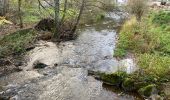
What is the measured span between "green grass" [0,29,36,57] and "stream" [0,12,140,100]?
0.78m

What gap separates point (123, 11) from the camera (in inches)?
1695

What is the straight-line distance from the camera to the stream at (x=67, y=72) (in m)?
16.4

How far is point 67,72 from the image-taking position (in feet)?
65.1

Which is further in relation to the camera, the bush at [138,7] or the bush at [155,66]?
the bush at [138,7]

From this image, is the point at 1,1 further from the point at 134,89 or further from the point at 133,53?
the point at 134,89

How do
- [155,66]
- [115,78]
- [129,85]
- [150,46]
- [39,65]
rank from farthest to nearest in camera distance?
1. [150,46]
2. [39,65]
3. [155,66]
4. [115,78]
5. [129,85]

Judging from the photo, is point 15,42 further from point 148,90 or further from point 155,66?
point 148,90

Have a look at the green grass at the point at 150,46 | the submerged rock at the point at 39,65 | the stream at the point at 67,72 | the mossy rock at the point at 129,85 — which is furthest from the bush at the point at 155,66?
the submerged rock at the point at 39,65

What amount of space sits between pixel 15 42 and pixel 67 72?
6.13 m

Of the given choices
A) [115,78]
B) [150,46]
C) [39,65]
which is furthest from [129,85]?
[150,46]

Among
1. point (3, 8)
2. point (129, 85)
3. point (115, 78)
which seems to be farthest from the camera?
point (3, 8)

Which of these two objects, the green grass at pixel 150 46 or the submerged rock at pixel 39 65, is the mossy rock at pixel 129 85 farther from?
the submerged rock at pixel 39 65

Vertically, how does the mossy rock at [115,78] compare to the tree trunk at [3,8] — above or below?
below

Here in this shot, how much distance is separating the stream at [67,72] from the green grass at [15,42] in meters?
0.78
